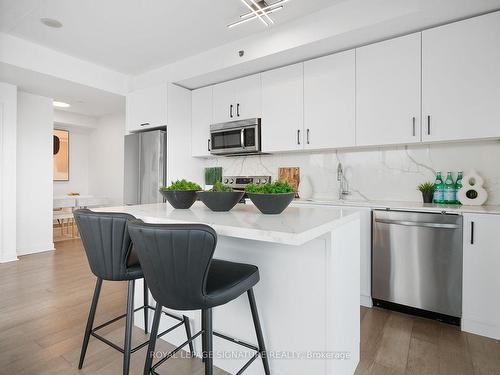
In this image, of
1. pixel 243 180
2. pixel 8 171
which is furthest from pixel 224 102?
pixel 8 171

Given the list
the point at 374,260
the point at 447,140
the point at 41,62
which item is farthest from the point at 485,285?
the point at 41,62

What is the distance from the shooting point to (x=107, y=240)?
1.42 metres

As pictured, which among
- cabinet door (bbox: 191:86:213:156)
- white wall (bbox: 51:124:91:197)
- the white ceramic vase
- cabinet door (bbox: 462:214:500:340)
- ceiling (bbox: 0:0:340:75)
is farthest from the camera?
white wall (bbox: 51:124:91:197)

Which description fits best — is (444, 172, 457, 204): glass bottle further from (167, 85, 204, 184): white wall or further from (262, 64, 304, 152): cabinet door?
(167, 85, 204, 184): white wall

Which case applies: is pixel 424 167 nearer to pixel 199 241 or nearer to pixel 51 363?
pixel 199 241

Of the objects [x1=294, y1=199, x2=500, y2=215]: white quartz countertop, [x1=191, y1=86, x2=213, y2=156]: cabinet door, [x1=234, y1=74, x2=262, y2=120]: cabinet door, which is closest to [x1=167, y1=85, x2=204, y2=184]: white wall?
[x1=191, y1=86, x2=213, y2=156]: cabinet door

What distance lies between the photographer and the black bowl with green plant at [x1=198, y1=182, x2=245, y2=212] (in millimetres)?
1604

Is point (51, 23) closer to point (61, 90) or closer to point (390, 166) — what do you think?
point (61, 90)

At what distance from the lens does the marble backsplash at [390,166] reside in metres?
2.54

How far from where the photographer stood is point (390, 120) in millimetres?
2609

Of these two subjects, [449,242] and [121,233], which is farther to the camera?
[449,242]

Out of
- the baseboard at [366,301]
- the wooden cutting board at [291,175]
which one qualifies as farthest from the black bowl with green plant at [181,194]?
the wooden cutting board at [291,175]

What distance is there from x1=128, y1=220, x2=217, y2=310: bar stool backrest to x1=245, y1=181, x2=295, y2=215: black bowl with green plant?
50 centimetres

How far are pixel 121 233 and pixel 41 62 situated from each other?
323 centimetres
